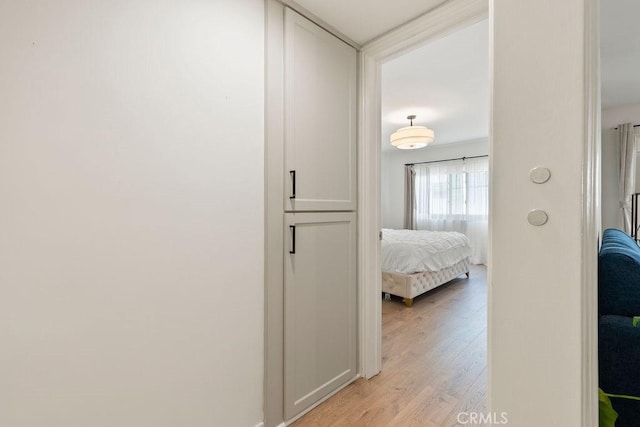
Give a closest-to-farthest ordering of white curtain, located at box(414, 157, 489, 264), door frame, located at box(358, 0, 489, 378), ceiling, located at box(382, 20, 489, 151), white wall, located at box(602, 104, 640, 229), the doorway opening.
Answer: door frame, located at box(358, 0, 489, 378)
the doorway opening
ceiling, located at box(382, 20, 489, 151)
white wall, located at box(602, 104, 640, 229)
white curtain, located at box(414, 157, 489, 264)

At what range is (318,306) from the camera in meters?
1.70

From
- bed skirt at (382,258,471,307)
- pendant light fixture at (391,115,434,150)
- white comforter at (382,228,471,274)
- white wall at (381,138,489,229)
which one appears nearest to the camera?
bed skirt at (382,258,471,307)

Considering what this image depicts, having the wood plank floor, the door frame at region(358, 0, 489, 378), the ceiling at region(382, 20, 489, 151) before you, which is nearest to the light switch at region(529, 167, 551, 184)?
the door frame at region(358, 0, 489, 378)

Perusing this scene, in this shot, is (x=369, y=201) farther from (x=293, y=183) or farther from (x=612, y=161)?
(x=612, y=161)

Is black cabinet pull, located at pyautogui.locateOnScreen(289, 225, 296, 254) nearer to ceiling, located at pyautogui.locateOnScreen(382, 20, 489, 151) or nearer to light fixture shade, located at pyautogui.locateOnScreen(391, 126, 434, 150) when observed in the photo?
ceiling, located at pyautogui.locateOnScreen(382, 20, 489, 151)

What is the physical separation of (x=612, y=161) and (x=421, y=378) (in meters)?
A: 4.10

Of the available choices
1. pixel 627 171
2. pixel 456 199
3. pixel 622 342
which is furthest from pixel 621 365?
pixel 456 199

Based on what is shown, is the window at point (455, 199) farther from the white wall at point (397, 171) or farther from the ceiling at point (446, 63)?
the ceiling at point (446, 63)

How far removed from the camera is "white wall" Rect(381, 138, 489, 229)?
21.2ft

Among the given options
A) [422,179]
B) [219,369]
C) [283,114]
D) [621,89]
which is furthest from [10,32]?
[422,179]

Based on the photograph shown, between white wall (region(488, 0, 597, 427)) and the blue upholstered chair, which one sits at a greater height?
white wall (region(488, 0, 597, 427))

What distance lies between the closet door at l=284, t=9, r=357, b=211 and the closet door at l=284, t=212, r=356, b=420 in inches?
5.3

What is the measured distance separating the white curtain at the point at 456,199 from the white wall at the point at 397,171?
9.6 inches

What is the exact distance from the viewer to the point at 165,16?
112 cm
